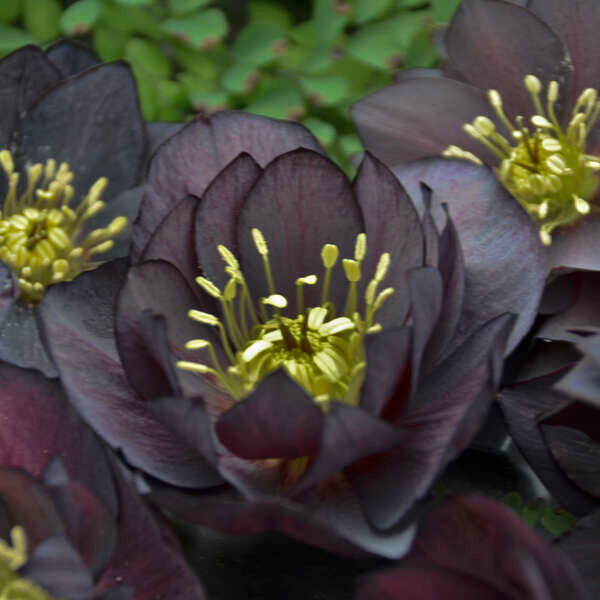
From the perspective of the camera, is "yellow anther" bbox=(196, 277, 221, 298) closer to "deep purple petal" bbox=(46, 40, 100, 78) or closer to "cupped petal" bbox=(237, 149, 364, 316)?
"cupped petal" bbox=(237, 149, 364, 316)

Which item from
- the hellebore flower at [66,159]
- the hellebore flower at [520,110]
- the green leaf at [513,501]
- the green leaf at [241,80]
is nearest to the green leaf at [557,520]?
the green leaf at [513,501]

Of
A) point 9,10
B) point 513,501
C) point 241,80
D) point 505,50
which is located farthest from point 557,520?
point 9,10

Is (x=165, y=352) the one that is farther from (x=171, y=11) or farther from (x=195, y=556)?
(x=171, y=11)

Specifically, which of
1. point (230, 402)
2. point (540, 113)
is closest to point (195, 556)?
point (230, 402)

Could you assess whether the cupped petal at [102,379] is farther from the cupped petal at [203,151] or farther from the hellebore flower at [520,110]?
the hellebore flower at [520,110]

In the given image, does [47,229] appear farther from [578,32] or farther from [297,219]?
[578,32]

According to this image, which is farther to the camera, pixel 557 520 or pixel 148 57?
pixel 148 57
